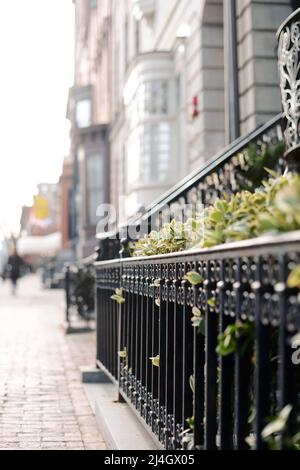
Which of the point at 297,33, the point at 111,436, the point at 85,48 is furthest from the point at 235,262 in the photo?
the point at 85,48

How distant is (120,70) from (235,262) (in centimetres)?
2497

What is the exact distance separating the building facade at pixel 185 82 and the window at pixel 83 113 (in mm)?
10946

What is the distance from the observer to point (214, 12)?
519 inches

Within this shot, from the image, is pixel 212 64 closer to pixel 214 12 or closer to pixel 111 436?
pixel 214 12

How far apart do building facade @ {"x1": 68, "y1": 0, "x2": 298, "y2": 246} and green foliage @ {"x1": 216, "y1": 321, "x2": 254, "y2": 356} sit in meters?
7.15

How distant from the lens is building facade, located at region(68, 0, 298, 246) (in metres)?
11.3

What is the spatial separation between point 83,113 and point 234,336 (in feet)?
122

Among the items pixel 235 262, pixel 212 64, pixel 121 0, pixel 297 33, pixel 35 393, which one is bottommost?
pixel 35 393

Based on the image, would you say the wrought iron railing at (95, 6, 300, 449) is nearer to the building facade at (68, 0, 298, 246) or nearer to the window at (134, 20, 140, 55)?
the building facade at (68, 0, 298, 246)

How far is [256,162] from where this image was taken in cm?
864

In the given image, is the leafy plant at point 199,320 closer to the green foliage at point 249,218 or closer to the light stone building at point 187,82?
the green foliage at point 249,218

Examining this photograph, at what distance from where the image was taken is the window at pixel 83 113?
126 feet

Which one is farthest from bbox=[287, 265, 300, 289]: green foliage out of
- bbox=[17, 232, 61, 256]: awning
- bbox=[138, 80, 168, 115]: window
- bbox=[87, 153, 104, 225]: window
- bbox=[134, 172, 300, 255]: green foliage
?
bbox=[17, 232, 61, 256]: awning
